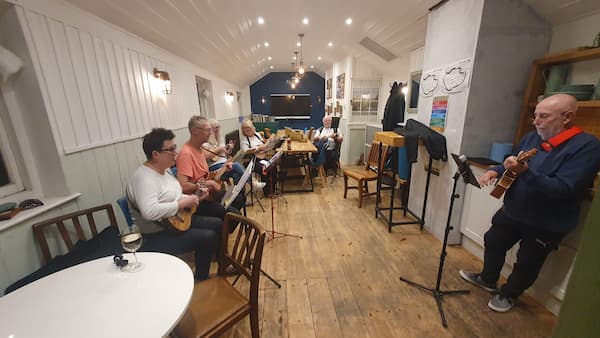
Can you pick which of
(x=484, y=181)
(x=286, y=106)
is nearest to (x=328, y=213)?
(x=484, y=181)

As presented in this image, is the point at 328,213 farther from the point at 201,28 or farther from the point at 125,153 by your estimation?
the point at 201,28

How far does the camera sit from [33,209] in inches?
56.0

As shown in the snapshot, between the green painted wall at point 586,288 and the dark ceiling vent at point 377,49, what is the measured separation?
4.64m

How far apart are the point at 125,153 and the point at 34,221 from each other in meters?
1.00

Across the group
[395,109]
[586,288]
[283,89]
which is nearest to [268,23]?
[395,109]

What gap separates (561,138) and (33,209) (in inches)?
127

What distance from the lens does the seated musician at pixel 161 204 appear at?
1.43 meters

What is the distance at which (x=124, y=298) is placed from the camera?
2.89ft

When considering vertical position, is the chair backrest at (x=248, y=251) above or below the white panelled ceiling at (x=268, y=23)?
below

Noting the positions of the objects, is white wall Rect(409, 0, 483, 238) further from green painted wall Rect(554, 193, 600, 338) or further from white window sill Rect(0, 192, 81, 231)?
white window sill Rect(0, 192, 81, 231)

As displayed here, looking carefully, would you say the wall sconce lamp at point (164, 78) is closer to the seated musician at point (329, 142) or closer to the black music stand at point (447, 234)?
the seated musician at point (329, 142)

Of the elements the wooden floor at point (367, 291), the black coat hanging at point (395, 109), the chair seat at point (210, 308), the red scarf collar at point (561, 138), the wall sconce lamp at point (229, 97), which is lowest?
the wooden floor at point (367, 291)

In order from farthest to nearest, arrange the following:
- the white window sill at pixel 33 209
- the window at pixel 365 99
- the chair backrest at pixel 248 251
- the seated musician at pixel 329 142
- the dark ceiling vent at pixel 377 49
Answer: the window at pixel 365 99
the seated musician at pixel 329 142
the dark ceiling vent at pixel 377 49
the white window sill at pixel 33 209
the chair backrest at pixel 248 251

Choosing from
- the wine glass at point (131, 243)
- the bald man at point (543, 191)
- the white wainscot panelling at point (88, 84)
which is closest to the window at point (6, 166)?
the white wainscot panelling at point (88, 84)
